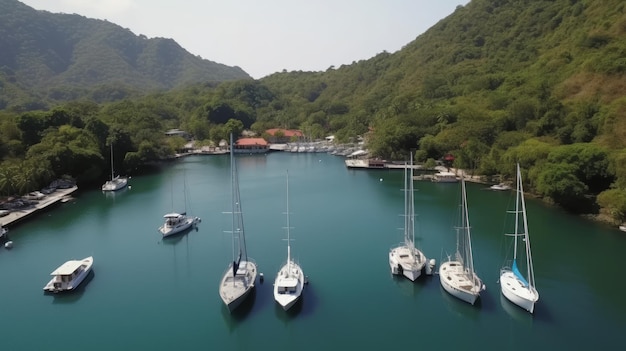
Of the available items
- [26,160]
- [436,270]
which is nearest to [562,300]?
[436,270]

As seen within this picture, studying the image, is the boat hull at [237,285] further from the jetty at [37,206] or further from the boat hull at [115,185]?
the boat hull at [115,185]

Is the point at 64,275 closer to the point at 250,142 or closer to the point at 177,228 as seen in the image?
the point at 177,228

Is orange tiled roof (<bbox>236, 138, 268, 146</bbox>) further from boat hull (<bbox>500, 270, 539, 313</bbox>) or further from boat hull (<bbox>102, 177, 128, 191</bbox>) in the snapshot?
boat hull (<bbox>500, 270, 539, 313</bbox>)

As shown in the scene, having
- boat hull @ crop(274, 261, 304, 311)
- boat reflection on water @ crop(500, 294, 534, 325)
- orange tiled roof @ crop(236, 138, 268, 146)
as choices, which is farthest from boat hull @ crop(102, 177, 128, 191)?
boat reflection on water @ crop(500, 294, 534, 325)

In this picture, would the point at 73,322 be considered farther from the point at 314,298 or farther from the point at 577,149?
the point at 577,149

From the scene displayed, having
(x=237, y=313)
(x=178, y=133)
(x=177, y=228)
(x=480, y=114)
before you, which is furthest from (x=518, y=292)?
(x=178, y=133)

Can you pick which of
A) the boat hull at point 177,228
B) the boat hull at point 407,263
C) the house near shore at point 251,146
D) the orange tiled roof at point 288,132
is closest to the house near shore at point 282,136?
the orange tiled roof at point 288,132

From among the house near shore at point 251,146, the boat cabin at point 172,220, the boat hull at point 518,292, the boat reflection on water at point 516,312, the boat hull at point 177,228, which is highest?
the house near shore at point 251,146
